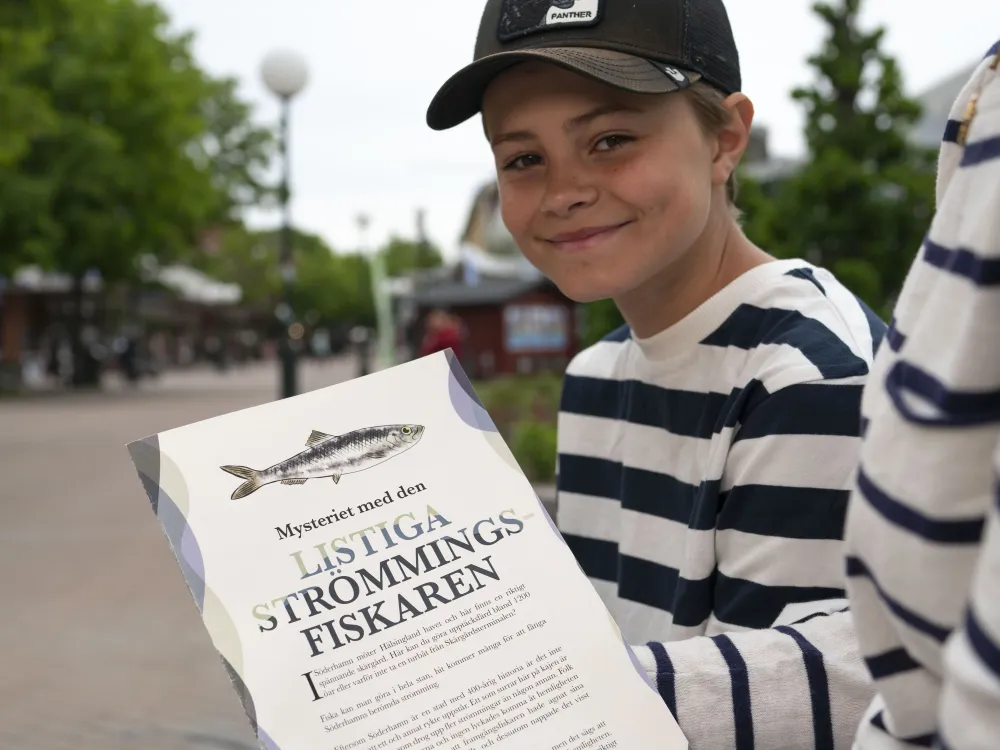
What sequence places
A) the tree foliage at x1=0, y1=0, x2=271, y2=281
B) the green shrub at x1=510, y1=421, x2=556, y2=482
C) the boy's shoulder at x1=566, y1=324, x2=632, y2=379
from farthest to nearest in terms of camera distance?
the tree foliage at x1=0, y1=0, x2=271, y2=281 < the green shrub at x1=510, y1=421, x2=556, y2=482 < the boy's shoulder at x1=566, y1=324, x2=632, y2=379

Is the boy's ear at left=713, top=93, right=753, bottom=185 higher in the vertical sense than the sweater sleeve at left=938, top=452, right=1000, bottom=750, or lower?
higher

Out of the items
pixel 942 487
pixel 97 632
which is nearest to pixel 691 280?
pixel 942 487

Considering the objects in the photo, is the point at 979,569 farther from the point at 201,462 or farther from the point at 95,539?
the point at 95,539

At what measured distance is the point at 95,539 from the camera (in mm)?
8117

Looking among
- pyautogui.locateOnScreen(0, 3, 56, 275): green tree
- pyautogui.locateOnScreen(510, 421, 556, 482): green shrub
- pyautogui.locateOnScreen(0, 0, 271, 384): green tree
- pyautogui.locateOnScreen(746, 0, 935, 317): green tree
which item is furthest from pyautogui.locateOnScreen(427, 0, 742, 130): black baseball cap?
pyautogui.locateOnScreen(0, 0, 271, 384): green tree

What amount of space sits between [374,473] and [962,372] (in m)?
0.61

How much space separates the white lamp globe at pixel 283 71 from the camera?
12609 mm

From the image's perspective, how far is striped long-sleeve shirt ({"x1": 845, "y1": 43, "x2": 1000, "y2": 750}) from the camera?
21.3 inches

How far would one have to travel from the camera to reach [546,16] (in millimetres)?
1341

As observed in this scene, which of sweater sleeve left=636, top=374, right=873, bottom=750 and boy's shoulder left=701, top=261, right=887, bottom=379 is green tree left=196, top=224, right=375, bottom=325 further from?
sweater sleeve left=636, top=374, right=873, bottom=750

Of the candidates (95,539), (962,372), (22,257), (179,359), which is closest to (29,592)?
(95,539)

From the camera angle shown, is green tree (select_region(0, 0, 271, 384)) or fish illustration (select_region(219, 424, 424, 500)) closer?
fish illustration (select_region(219, 424, 424, 500))

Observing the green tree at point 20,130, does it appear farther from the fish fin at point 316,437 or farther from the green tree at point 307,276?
the green tree at point 307,276

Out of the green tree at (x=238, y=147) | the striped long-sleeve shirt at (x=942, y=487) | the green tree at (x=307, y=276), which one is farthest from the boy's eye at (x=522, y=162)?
the green tree at (x=307, y=276)
